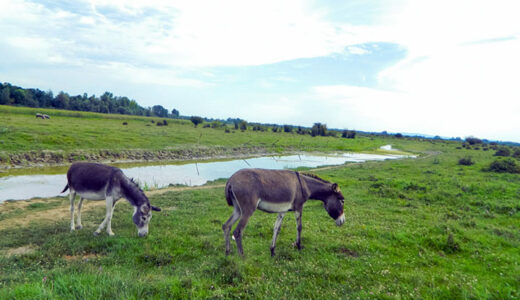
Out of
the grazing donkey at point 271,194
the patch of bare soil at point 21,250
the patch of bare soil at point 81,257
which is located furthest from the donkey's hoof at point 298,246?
the patch of bare soil at point 21,250

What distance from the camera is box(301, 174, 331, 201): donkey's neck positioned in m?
8.88

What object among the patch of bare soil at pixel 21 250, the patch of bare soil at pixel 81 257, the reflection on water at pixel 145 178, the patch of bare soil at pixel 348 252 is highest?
the patch of bare soil at pixel 348 252

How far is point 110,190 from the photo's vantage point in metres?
9.48

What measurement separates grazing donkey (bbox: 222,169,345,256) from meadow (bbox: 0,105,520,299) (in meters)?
0.91

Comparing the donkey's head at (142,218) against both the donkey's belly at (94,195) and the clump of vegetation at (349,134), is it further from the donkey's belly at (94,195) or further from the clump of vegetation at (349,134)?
the clump of vegetation at (349,134)

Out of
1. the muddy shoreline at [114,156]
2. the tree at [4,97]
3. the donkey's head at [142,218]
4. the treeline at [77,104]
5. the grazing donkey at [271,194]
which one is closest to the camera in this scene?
the grazing donkey at [271,194]

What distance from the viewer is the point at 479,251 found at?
8656mm

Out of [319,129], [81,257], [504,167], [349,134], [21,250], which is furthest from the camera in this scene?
[349,134]

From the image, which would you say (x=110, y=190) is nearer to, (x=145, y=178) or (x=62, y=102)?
(x=145, y=178)

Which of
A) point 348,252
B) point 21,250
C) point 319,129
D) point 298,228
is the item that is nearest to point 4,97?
point 319,129

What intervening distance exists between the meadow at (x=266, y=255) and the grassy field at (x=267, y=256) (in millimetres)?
32

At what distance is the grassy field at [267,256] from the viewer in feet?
18.2

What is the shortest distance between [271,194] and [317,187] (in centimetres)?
195

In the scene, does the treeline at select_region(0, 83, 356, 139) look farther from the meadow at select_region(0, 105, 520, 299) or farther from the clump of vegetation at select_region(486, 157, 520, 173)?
the meadow at select_region(0, 105, 520, 299)
